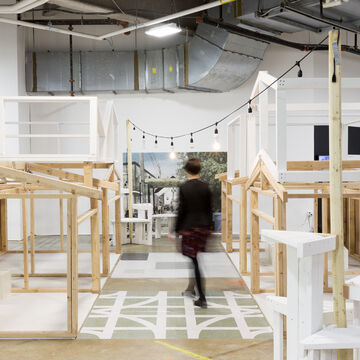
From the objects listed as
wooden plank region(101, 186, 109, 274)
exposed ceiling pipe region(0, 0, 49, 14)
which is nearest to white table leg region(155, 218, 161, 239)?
wooden plank region(101, 186, 109, 274)

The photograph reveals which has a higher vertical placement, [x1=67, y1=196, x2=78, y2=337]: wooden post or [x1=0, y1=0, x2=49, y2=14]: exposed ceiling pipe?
[x1=0, y1=0, x2=49, y2=14]: exposed ceiling pipe

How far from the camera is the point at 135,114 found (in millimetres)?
12227

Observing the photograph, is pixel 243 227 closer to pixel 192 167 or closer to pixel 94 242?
pixel 192 167

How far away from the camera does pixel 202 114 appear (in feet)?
40.0

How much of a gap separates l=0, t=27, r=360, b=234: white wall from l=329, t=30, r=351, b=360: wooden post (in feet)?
31.7

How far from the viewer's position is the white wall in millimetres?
12055

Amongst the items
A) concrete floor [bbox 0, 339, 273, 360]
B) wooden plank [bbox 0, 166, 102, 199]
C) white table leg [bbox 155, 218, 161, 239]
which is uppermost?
wooden plank [bbox 0, 166, 102, 199]

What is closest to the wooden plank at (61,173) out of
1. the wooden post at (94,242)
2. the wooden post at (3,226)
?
the wooden post at (94,242)

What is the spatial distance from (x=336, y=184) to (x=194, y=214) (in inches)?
120

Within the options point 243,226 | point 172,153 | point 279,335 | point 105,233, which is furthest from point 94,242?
point 172,153

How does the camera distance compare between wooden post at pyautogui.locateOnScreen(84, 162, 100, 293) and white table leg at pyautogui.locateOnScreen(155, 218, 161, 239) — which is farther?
white table leg at pyautogui.locateOnScreen(155, 218, 161, 239)

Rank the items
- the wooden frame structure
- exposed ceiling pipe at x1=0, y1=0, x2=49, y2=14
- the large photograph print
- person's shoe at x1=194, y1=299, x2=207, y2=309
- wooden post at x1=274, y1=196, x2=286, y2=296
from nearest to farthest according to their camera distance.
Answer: the wooden frame structure < wooden post at x1=274, y1=196, x2=286, y2=296 < person's shoe at x1=194, y1=299, x2=207, y2=309 < exposed ceiling pipe at x1=0, y1=0, x2=49, y2=14 < the large photograph print

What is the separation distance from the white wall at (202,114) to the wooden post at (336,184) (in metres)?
9.66

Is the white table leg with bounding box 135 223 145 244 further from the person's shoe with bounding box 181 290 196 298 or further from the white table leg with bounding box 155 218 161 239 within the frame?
the person's shoe with bounding box 181 290 196 298
